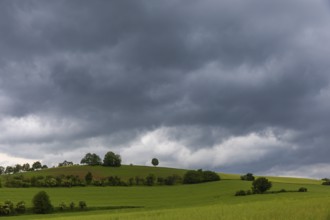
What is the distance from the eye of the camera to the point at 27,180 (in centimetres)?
13438

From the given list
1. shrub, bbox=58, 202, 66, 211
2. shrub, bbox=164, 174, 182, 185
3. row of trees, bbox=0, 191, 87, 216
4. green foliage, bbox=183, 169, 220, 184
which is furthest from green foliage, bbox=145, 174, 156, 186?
row of trees, bbox=0, 191, 87, 216

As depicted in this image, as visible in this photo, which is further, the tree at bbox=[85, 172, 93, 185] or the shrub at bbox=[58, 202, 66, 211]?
the tree at bbox=[85, 172, 93, 185]

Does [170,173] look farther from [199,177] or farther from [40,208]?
[40,208]

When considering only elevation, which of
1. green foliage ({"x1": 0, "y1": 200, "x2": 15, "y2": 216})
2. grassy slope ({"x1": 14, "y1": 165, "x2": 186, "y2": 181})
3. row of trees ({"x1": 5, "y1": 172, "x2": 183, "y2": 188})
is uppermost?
grassy slope ({"x1": 14, "y1": 165, "x2": 186, "y2": 181})

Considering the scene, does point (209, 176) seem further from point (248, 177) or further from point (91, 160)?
point (91, 160)

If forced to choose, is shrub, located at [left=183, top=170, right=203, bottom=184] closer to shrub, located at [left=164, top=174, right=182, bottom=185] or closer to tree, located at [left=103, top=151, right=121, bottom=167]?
shrub, located at [left=164, top=174, right=182, bottom=185]

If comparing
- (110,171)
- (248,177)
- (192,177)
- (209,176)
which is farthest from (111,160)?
(248,177)

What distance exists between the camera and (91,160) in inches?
7037

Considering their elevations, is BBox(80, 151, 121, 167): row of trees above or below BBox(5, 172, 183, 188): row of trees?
above

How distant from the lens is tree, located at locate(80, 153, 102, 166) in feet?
580

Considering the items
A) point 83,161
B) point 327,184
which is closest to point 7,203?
point 83,161

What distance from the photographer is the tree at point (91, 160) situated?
580 feet

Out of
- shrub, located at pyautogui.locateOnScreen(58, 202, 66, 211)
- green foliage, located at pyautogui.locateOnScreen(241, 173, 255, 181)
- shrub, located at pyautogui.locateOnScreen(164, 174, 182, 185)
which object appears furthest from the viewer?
green foliage, located at pyautogui.locateOnScreen(241, 173, 255, 181)

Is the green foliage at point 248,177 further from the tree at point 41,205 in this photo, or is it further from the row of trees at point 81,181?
the tree at point 41,205
